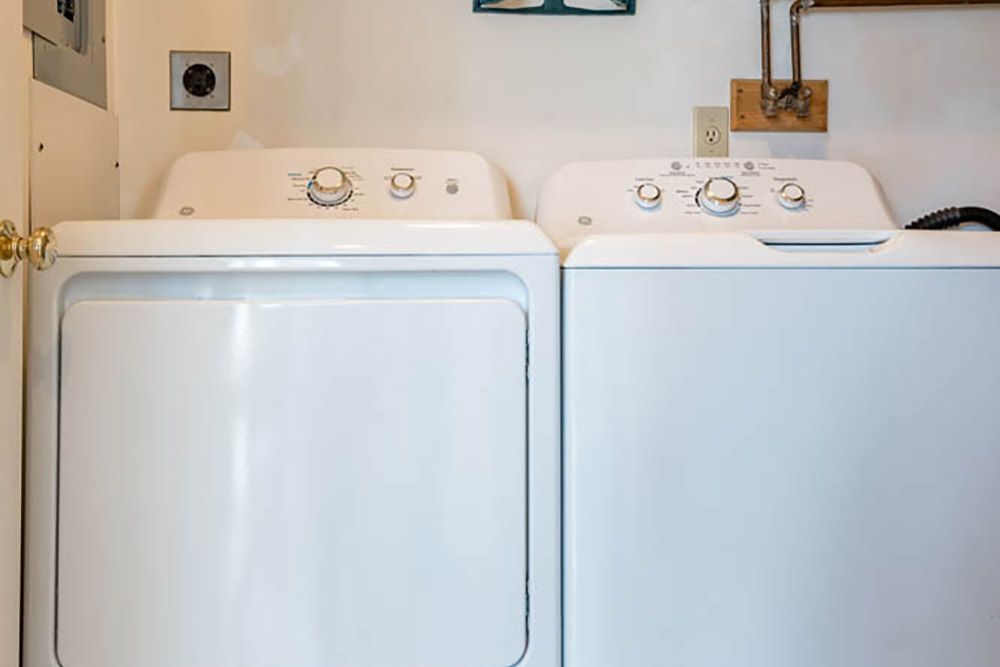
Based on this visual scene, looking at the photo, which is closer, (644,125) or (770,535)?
(770,535)

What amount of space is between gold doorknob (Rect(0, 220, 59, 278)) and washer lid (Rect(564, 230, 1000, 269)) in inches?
21.9

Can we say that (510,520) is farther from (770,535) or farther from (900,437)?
(900,437)

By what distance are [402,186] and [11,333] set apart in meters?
0.63

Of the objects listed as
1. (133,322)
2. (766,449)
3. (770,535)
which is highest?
(133,322)

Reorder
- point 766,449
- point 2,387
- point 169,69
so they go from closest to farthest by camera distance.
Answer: point 2,387 < point 766,449 < point 169,69

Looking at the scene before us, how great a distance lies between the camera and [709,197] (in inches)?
46.2

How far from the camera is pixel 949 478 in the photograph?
819mm

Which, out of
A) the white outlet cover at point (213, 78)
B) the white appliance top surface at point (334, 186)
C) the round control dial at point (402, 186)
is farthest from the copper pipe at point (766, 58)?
the white outlet cover at point (213, 78)

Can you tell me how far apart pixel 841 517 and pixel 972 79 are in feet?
3.60

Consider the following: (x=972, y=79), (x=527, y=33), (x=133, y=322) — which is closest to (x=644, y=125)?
(x=527, y=33)

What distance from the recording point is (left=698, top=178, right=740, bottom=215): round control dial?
3.84 ft

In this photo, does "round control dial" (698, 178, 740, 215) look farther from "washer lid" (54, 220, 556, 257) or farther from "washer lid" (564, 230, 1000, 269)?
"washer lid" (54, 220, 556, 257)

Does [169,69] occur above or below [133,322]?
above

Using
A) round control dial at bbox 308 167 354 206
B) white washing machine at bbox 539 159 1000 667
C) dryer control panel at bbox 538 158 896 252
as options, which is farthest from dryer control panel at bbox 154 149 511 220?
white washing machine at bbox 539 159 1000 667
